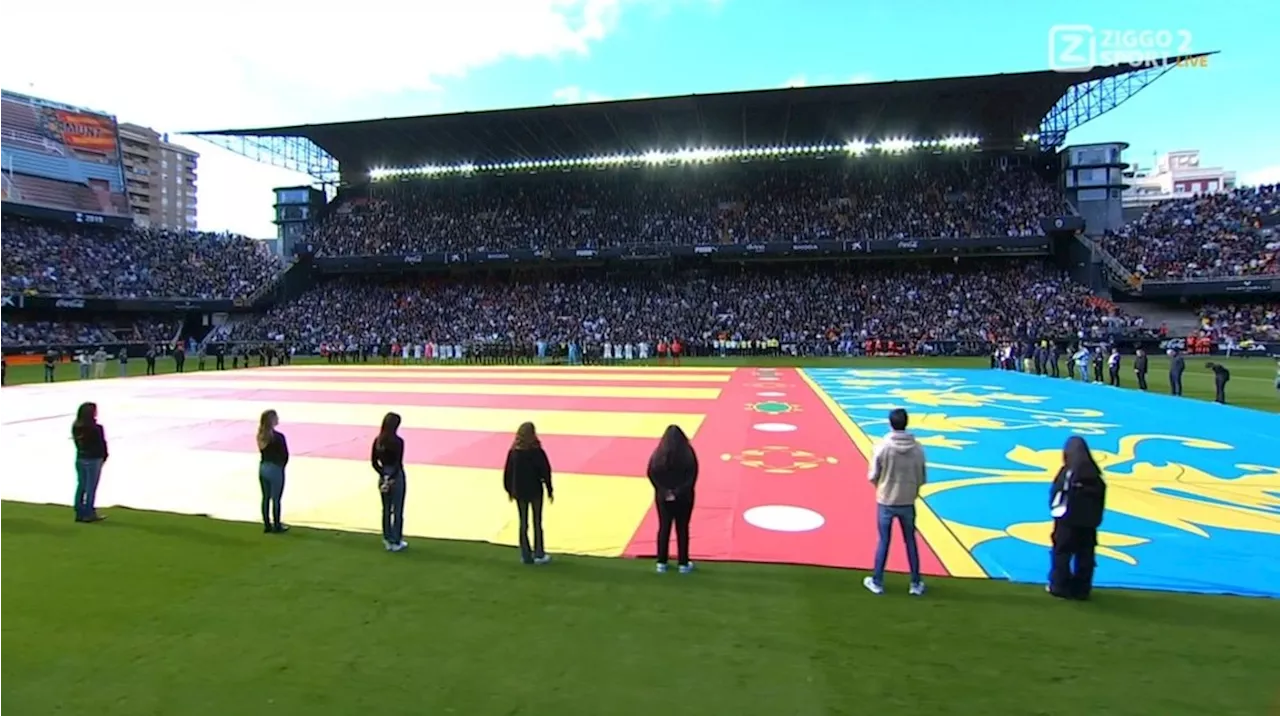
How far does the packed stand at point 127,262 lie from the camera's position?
53213mm

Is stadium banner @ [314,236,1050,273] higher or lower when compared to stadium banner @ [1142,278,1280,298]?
higher

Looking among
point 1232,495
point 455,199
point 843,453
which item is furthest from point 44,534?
point 455,199

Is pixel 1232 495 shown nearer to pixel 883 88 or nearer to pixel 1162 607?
pixel 1162 607

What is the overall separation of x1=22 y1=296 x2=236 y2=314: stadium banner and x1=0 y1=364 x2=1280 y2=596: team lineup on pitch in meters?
37.9

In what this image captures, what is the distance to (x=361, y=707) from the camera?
4.47 m

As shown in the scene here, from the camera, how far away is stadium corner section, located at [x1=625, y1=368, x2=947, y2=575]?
759cm

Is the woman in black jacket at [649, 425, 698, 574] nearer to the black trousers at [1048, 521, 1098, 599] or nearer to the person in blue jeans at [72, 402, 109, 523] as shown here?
the black trousers at [1048, 521, 1098, 599]

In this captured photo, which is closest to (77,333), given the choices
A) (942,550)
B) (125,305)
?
(125,305)

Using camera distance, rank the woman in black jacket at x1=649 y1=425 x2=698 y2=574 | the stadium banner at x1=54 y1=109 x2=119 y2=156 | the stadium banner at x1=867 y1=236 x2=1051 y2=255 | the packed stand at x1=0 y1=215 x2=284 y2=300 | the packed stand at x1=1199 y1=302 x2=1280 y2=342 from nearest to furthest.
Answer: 1. the woman in black jacket at x1=649 y1=425 x2=698 y2=574
2. the packed stand at x1=1199 y1=302 x2=1280 y2=342
3. the stadium banner at x1=867 y1=236 x2=1051 y2=255
4. the packed stand at x1=0 y1=215 x2=284 y2=300
5. the stadium banner at x1=54 y1=109 x2=119 y2=156

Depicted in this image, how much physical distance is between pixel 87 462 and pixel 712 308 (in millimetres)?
A: 45648

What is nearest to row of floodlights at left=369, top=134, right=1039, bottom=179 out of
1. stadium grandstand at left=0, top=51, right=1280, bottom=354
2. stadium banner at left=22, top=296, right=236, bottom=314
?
stadium grandstand at left=0, top=51, right=1280, bottom=354

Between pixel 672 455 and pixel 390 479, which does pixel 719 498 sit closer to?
pixel 672 455

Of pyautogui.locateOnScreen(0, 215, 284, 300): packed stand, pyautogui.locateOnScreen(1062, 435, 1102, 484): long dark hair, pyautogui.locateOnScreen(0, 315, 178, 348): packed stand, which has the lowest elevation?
pyautogui.locateOnScreen(1062, 435, 1102, 484): long dark hair

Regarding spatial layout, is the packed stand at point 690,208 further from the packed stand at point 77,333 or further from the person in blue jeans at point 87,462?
the person in blue jeans at point 87,462
